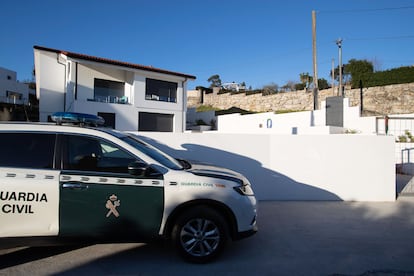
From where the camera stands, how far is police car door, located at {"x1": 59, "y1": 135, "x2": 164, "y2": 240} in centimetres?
355

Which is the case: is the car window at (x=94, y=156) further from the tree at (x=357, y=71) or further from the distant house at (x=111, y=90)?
the tree at (x=357, y=71)

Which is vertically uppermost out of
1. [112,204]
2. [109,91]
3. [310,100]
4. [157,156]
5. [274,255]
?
[310,100]

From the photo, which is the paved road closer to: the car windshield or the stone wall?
the car windshield

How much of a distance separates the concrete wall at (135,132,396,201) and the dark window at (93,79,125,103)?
17425 mm

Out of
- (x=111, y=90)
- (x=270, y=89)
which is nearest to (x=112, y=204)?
(x=111, y=90)

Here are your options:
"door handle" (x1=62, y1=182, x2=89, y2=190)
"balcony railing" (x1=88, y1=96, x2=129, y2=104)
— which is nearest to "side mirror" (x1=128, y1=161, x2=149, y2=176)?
"door handle" (x1=62, y1=182, x2=89, y2=190)

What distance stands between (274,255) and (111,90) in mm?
21687

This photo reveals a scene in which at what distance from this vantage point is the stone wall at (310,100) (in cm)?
2242

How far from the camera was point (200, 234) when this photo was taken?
3.81 meters

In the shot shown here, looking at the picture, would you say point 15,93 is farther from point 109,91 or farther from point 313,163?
point 313,163

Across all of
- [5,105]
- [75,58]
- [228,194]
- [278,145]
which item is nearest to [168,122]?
[75,58]

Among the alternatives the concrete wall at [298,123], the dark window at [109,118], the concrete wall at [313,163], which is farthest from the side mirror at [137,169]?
the dark window at [109,118]

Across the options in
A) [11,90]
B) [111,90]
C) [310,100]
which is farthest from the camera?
[11,90]

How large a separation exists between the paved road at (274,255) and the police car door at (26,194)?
0.56 metres
